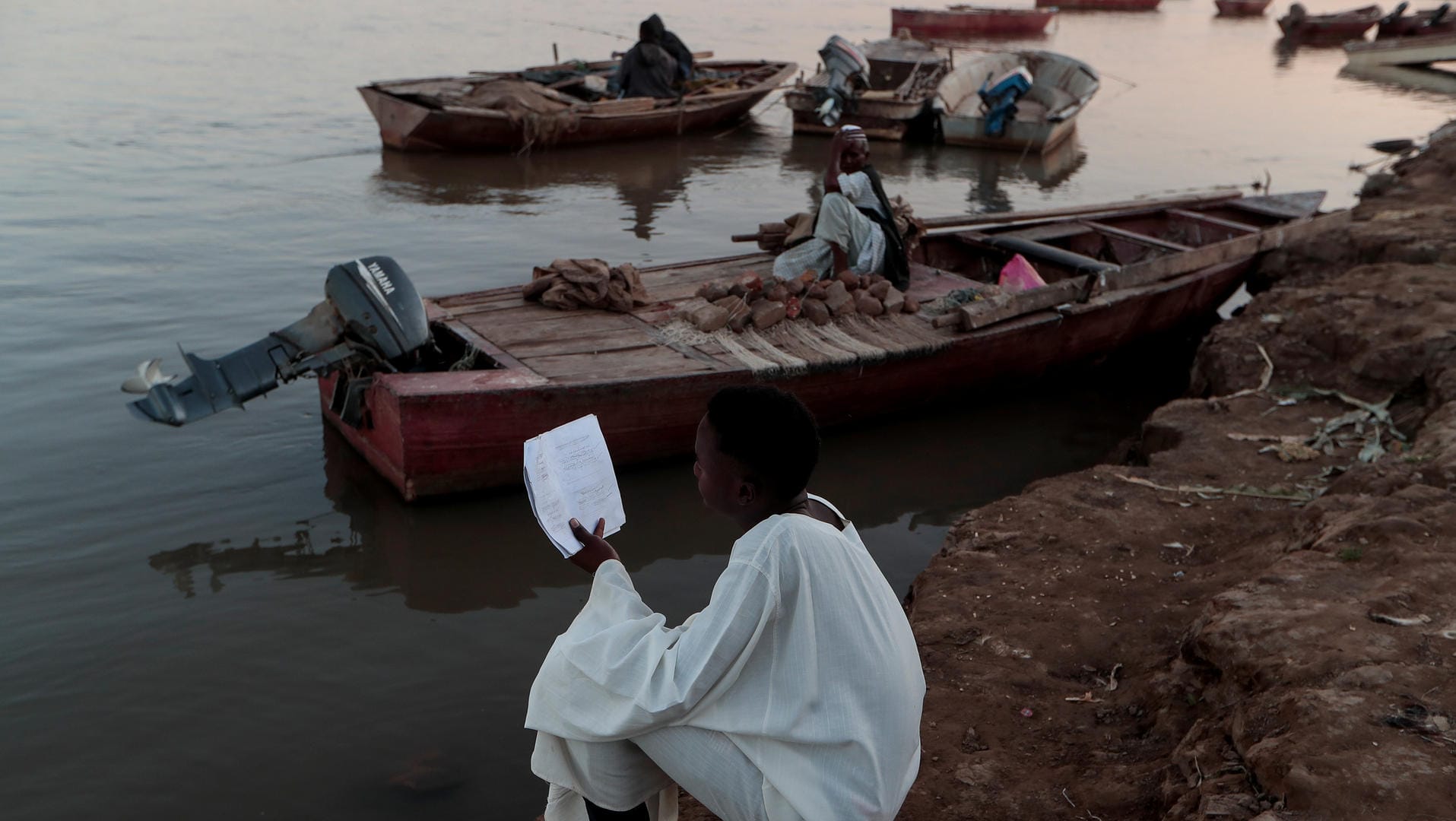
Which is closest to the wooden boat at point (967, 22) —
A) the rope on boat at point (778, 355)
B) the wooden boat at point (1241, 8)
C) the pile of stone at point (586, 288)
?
the wooden boat at point (1241, 8)

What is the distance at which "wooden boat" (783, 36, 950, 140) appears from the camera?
50.3ft

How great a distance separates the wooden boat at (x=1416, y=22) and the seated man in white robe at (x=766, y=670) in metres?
30.9

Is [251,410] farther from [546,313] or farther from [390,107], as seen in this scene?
[390,107]

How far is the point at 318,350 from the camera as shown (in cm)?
521

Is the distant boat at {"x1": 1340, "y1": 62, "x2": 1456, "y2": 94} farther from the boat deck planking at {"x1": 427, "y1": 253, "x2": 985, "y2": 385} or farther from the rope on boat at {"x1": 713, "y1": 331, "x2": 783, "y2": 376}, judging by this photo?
the rope on boat at {"x1": 713, "y1": 331, "x2": 783, "y2": 376}

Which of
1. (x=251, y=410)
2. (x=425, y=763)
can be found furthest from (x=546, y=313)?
(x=425, y=763)

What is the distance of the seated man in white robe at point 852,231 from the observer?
672 centimetres

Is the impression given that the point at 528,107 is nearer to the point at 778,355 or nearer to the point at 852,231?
the point at 852,231

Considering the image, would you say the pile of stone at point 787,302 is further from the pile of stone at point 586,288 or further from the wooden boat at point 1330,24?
the wooden boat at point 1330,24

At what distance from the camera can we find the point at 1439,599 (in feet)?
10.4

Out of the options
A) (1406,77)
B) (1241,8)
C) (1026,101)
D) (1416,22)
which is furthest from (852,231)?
Result: (1241,8)

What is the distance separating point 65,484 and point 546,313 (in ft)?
8.33

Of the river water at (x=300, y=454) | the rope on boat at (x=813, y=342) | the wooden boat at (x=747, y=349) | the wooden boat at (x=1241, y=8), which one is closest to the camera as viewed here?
the river water at (x=300, y=454)

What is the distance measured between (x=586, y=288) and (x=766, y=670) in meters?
4.48
